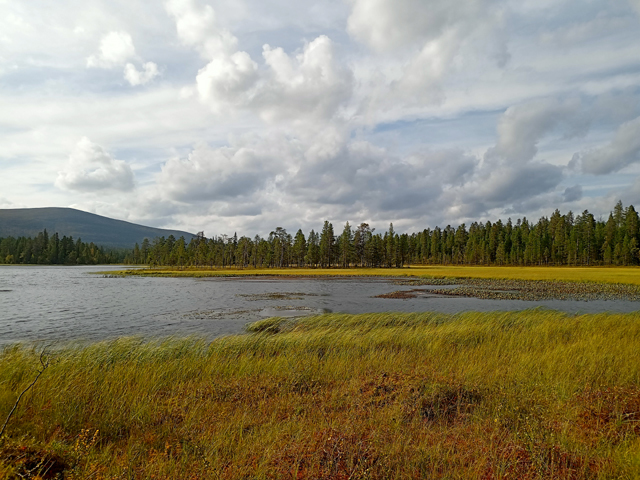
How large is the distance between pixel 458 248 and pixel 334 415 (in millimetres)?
172479

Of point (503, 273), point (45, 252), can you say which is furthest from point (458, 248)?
point (45, 252)

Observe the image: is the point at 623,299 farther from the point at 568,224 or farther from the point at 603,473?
the point at 568,224

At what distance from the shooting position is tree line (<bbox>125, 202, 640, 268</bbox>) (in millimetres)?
120500

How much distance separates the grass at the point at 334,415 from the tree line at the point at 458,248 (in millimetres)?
122080

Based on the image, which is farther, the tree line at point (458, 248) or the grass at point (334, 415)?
the tree line at point (458, 248)

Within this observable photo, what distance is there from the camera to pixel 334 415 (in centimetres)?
659

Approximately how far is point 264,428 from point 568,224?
179 meters

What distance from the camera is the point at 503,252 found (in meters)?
146

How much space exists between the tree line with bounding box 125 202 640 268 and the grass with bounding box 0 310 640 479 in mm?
122080

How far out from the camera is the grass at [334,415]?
4668 mm

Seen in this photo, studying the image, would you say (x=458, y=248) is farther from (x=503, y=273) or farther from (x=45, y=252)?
(x=45, y=252)

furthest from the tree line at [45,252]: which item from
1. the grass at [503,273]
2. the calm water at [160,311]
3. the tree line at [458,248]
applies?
the calm water at [160,311]

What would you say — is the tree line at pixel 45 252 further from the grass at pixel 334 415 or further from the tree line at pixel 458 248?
the grass at pixel 334 415

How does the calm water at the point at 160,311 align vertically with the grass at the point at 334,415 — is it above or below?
below
